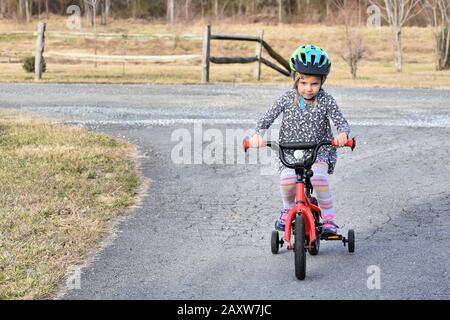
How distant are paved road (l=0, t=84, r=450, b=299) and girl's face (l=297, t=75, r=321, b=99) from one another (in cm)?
120

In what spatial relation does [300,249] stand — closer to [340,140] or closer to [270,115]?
[340,140]

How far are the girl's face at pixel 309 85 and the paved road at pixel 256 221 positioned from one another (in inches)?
47.2

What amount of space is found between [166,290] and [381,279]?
4.67ft

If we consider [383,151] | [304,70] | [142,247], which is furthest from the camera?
[383,151]

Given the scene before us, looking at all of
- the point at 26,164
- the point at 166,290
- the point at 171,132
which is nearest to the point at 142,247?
the point at 166,290

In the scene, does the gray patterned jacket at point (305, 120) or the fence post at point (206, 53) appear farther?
the fence post at point (206, 53)

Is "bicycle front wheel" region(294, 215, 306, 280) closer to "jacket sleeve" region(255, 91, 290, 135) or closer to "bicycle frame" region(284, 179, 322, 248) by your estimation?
"bicycle frame" region(284, 179, 322, 248)

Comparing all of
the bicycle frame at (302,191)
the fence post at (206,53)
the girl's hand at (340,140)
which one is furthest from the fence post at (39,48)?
the girl's hand at (340,140)

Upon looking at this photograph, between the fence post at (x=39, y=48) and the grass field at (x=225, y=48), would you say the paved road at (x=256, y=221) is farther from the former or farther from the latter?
the grass field at (x=225, y=48)

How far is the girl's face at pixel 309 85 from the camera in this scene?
20.6ft

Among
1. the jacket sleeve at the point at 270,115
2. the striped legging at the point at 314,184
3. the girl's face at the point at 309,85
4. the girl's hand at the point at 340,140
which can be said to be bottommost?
the striped legging at the point at 314,184

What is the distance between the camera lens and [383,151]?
1201cm

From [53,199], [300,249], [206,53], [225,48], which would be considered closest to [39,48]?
[206,53]

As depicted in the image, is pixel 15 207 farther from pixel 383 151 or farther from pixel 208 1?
pixel 208 1
